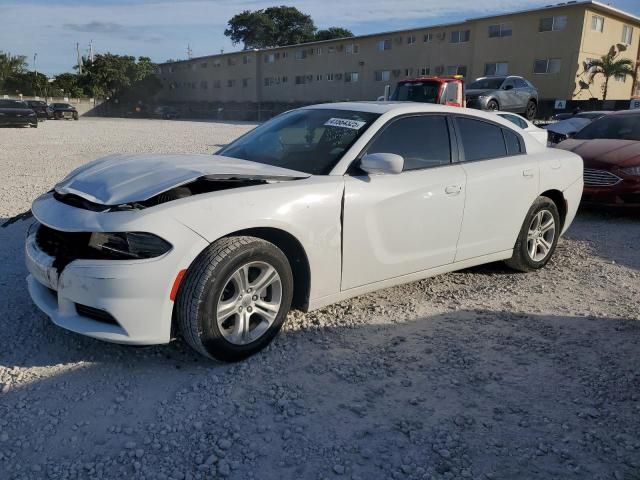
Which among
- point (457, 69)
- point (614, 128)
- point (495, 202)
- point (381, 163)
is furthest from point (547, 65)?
point (381, 163)

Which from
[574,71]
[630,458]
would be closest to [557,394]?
[630,458]

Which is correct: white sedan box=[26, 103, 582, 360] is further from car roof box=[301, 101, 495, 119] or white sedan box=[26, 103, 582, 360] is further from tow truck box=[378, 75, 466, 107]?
tow truck box=[378, 75, 466, 107]

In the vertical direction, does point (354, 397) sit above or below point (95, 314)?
below

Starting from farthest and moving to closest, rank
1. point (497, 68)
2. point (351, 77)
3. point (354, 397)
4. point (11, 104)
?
point (351, 77), point (497, 68), point (11, 104), point (354, 397)

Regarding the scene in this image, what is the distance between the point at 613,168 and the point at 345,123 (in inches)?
201

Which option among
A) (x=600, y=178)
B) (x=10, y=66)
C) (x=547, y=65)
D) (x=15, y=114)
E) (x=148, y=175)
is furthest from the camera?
(x=10, y=66)

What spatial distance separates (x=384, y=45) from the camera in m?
42.2

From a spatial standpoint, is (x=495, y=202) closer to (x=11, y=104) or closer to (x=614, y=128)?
(x=614, y=128)

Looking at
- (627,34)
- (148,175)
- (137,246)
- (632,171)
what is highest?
(627,34)

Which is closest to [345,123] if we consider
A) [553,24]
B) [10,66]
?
[553,24]

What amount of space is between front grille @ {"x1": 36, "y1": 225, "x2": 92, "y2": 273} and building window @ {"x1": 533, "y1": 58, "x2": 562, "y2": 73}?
34.4 meters

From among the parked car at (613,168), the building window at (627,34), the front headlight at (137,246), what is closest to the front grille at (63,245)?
the front headlight at (137,246)

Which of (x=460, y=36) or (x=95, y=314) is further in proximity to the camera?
(x=460, y=36)

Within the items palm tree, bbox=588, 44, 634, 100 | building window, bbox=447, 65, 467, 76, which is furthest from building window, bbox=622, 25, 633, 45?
building window, bbox=447, 65, 467, 76
